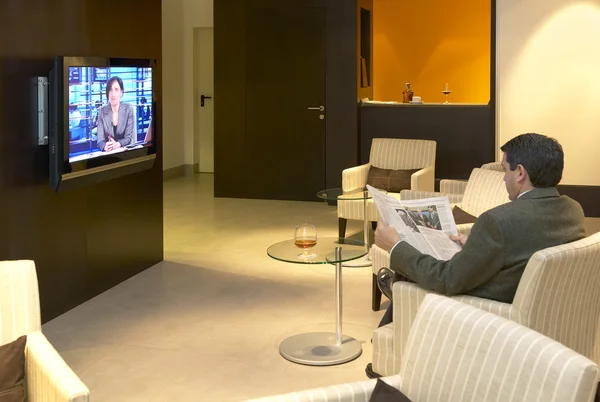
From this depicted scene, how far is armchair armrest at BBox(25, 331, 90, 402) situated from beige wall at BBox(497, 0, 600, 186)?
6.62 metres

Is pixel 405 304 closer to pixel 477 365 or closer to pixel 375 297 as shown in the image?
pixel 477 365

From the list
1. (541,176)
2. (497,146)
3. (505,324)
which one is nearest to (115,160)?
(541,176)

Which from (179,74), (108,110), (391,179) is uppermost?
(179,74)

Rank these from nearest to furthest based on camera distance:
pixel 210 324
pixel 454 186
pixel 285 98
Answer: pixel 210 324, pixel 454 186, pixel 285 98

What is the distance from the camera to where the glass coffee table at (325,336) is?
432cm

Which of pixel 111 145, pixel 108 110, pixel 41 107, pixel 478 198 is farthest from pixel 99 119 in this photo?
pixel 478 198

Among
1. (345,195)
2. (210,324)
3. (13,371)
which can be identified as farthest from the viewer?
(345,195)

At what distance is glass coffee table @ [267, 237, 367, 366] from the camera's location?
4320 mm

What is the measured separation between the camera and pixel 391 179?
7.56 meters

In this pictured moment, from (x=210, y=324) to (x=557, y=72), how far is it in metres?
4.91

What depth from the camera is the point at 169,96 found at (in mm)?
11461

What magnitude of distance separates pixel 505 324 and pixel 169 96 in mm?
9783

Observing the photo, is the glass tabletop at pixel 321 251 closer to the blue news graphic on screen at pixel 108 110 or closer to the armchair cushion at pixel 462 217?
the armchair cushion at pixel 462 217

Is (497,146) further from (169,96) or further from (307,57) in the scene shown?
(169,96)
